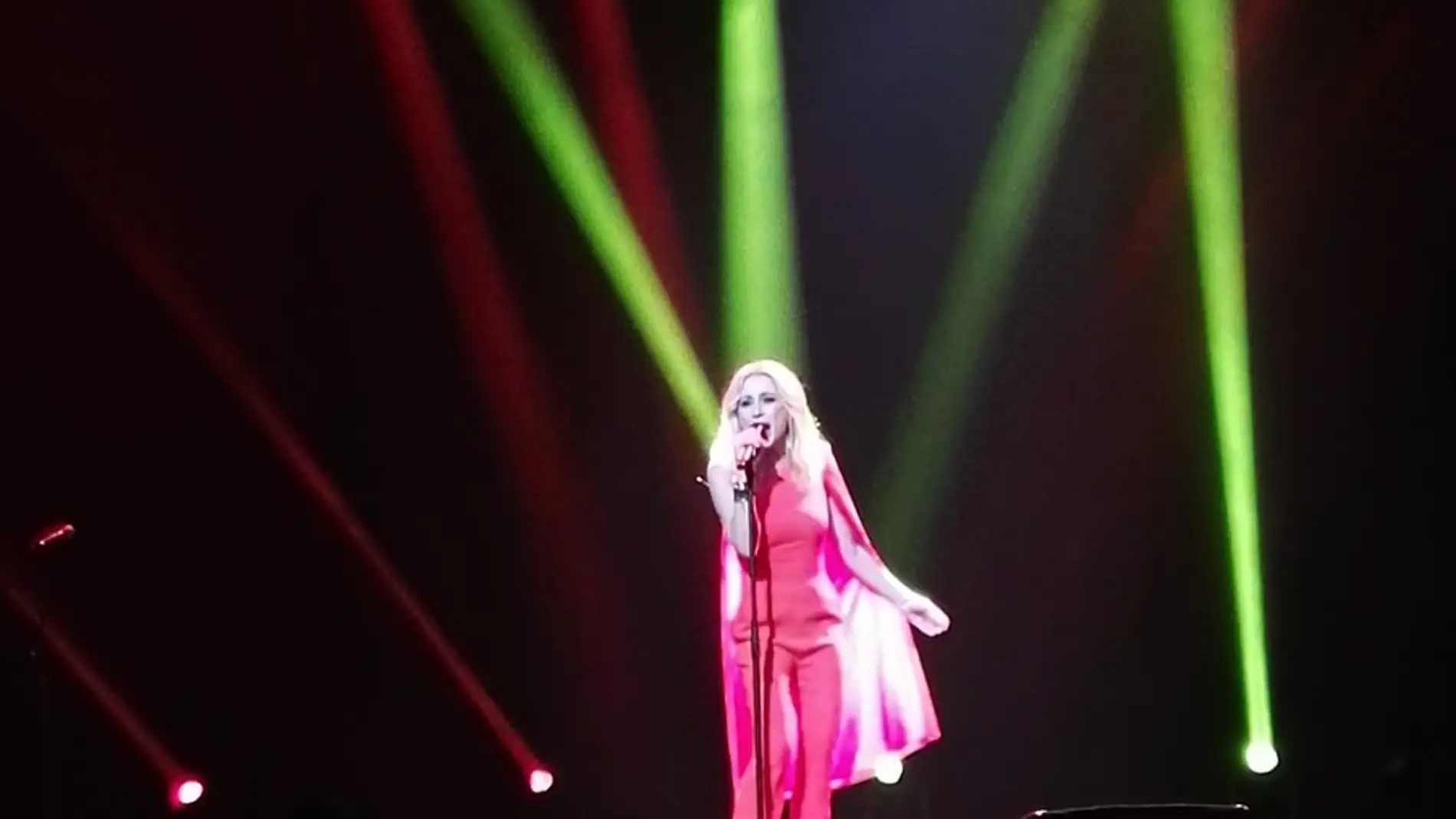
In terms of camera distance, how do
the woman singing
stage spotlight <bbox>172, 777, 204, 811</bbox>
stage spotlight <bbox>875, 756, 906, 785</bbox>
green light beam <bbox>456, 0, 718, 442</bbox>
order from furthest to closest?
green light beam <bbox>456, 0, 718, 442</bbox>, stage spotlight <bbox>875, 756, 906, 785</bbox>, stage spotlight <bbox>172, 777, 204, 811</bbox>, the woman singing

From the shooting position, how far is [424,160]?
22.0 ft

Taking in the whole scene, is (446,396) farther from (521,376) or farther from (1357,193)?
(1357,193)

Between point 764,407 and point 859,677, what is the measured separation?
874 millimetres

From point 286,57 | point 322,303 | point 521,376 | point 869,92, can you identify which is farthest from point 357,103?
point 869,92

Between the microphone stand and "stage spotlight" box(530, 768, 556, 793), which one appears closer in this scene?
the microphone stand

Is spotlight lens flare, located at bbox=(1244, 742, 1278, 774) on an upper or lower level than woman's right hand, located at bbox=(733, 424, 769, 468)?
lower

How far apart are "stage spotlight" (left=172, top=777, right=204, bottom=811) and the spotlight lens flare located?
12.3 ft

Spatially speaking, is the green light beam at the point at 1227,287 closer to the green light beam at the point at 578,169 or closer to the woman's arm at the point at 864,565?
the woman's arm at the point at 864,565

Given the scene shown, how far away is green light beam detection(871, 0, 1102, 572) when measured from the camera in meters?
6.50

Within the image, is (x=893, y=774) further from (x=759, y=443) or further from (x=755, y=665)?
(x=759, y=443)

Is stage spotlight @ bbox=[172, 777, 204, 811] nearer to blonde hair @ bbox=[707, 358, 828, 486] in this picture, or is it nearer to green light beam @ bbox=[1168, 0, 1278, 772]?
blonde hair @ bbox=[707, 358, 828, 486]

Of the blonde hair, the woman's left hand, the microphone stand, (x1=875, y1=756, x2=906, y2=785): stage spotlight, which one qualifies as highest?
the blonde hair

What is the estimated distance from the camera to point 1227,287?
6.36 m

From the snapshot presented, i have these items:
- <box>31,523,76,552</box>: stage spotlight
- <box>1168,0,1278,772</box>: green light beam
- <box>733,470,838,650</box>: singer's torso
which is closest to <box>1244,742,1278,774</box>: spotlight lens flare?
<box>1168,0,1278,772</box>: green light beam
